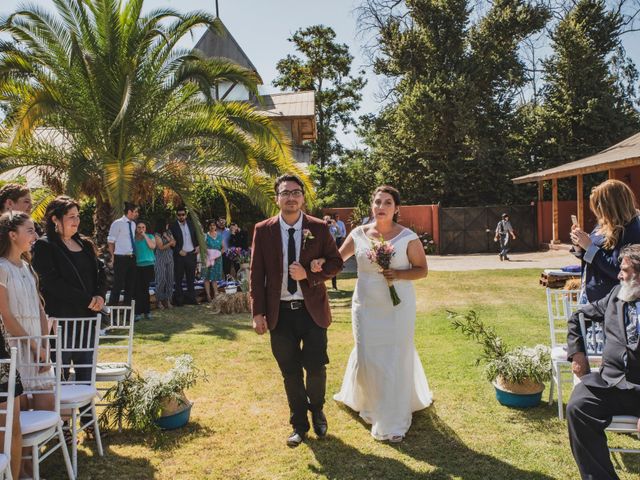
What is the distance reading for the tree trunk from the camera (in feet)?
38.0

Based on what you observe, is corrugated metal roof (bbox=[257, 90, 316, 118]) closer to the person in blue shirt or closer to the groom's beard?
the person in blue shirt

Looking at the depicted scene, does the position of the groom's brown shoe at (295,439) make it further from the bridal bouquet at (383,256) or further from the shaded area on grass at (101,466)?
the bridal bouquet at (383,256)

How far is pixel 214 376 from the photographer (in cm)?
646

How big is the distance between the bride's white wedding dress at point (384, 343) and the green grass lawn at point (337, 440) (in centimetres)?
21

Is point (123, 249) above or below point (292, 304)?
above

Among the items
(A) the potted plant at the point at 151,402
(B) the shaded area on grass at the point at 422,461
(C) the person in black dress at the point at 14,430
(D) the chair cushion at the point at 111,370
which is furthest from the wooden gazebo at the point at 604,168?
(C) the person in black dress at the point at 14,430

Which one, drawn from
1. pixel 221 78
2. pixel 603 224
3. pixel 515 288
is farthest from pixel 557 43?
pixel 603 224

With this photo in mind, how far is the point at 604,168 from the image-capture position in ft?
58.3

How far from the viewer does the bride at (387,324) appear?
4.65m

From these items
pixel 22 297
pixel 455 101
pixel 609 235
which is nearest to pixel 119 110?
pixel 22 297

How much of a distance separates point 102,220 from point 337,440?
8.86m

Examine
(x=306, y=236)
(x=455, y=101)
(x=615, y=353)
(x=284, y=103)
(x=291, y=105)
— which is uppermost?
(x=455, y=101)

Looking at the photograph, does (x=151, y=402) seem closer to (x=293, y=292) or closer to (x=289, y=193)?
(x=293, y=292)

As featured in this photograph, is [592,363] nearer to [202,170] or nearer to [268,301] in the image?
[268,301]
